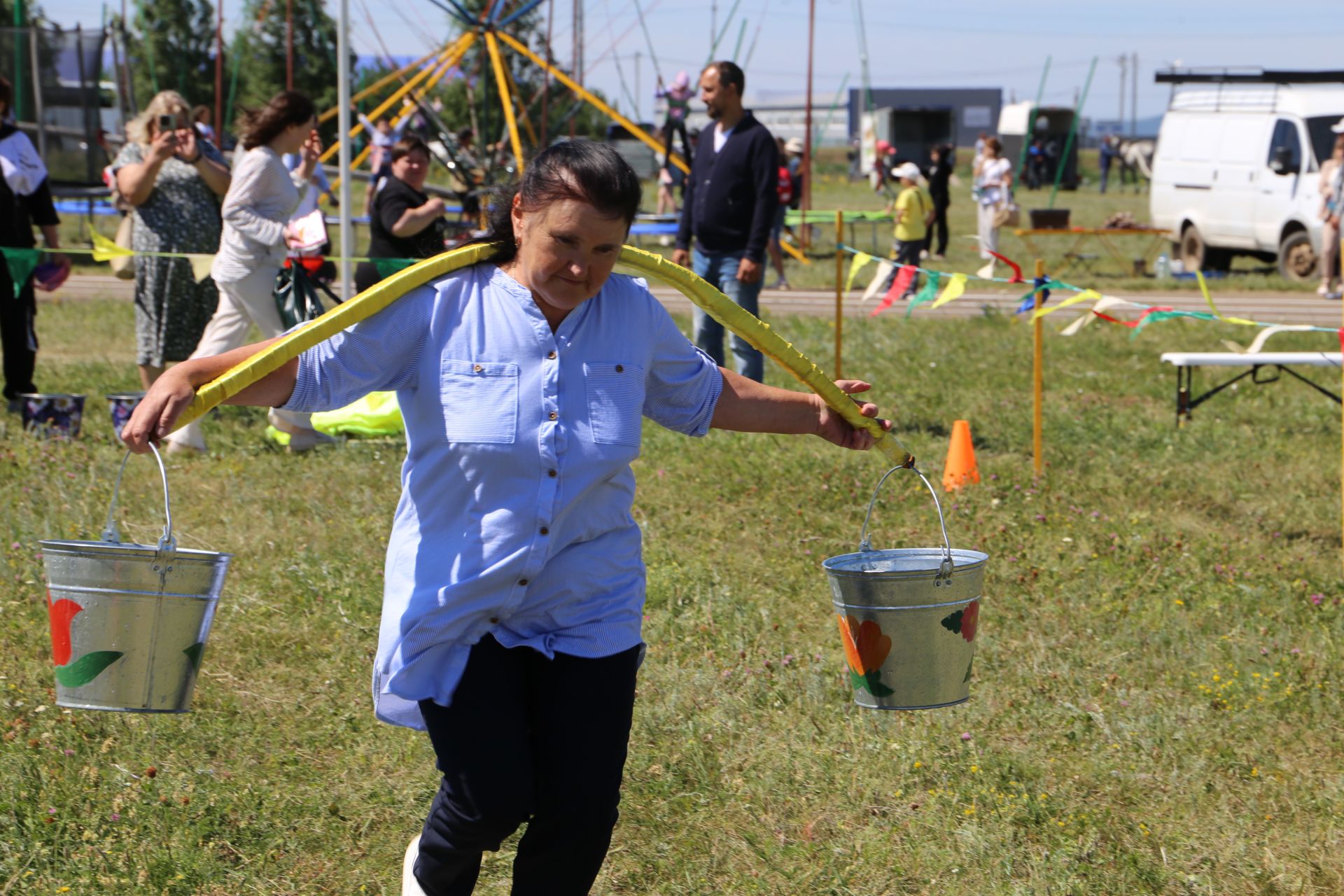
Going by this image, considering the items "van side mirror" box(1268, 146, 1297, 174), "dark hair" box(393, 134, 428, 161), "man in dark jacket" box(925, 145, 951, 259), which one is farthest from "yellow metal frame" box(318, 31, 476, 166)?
"dark hair" box(393, 134, 428, 161)

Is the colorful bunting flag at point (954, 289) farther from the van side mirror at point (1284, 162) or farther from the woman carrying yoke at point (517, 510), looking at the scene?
the van side mirror at point (1284, 162)

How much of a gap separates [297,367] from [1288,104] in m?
18.5

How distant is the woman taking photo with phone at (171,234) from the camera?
27.2 ft

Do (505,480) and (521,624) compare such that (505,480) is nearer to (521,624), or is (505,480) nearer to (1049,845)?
(521,624)

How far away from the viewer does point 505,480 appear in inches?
111

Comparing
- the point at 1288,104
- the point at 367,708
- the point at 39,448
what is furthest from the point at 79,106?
the point at 367,708

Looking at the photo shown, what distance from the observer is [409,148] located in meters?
9.09

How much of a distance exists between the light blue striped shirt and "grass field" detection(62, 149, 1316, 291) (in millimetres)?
9637

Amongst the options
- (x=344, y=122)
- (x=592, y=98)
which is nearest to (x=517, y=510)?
(x=344, y=122)

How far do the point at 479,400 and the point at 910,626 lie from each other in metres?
1.26

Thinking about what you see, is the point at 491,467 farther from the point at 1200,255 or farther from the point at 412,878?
the point at 1200,255

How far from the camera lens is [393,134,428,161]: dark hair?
29.6 feet

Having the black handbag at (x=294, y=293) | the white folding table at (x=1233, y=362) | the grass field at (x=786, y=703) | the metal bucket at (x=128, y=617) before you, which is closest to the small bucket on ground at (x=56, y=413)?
the grass field at (x=786, y=703)

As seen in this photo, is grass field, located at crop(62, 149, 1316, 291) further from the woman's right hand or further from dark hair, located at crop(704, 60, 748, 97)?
the woman's right hand
